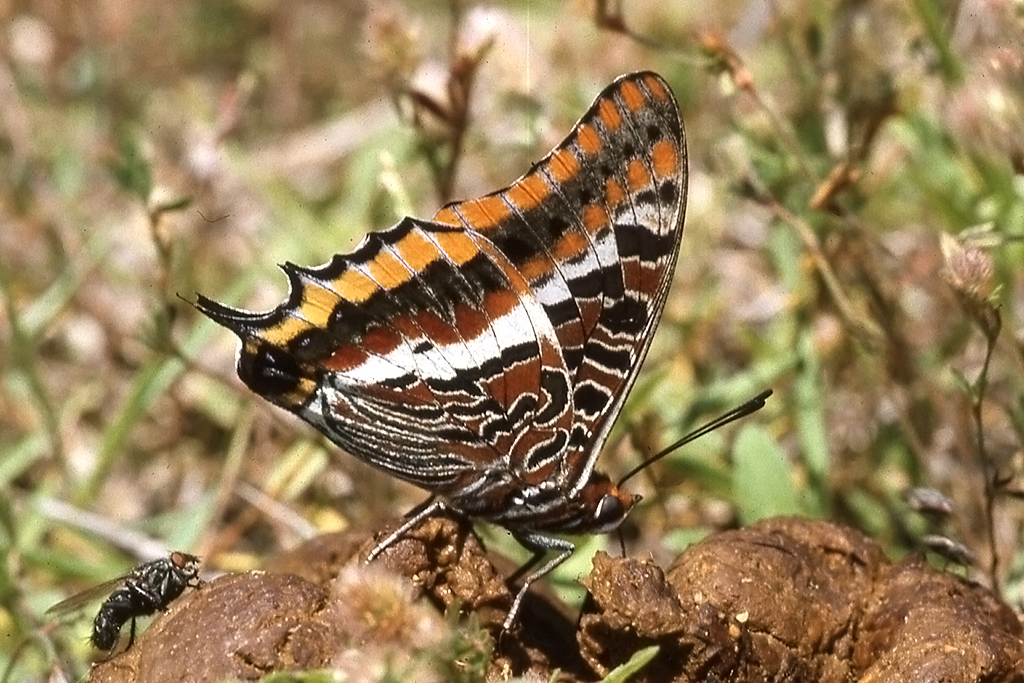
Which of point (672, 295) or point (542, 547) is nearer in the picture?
point (542, 547)

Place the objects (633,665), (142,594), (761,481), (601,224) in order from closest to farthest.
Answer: (633,665) → (142,594) → (601,224) → (761,481)

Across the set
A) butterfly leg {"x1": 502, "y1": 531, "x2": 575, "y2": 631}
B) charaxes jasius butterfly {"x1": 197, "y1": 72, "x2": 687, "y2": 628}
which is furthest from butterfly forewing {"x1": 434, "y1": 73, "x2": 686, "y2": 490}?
butterfly leg {"x1": 502, "y1": 531, "x2": 575, "y2": 631}

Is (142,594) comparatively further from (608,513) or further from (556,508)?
(608,513)

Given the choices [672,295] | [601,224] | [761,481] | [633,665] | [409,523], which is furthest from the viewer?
[672,295]

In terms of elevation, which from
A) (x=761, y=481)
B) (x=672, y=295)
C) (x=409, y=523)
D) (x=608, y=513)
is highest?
(x=672, y=295)

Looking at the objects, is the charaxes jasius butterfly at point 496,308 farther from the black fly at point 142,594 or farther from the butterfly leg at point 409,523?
the black fly at point 142,594

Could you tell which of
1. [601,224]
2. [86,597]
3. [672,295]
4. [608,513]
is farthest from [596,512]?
[672,295]

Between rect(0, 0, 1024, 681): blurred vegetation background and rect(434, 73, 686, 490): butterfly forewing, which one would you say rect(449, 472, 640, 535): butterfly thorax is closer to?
rect(434, 73, 686, 490): butterfly forewing
